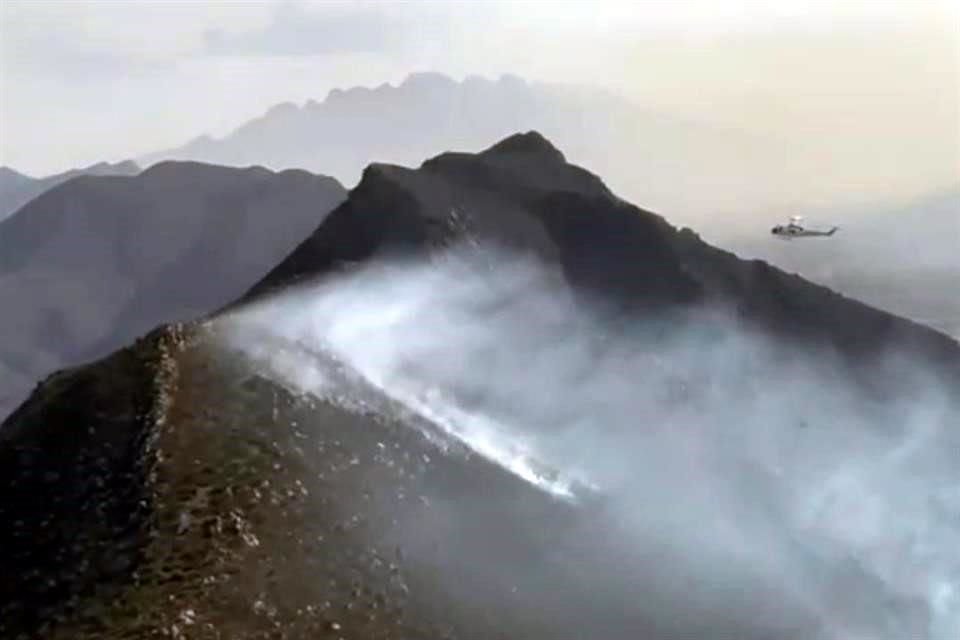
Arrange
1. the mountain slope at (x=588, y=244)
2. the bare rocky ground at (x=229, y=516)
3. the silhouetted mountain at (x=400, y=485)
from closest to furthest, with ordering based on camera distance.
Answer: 1. the bare rocky ground at (x=229, y=516)
2. the silhouetted mountain at (x=400, y=485)
3. the mountain slope at (x=588, y=244)

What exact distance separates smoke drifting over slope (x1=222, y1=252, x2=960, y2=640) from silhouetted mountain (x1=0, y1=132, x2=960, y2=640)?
1.28ft

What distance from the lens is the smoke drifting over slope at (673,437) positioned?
3979 inches

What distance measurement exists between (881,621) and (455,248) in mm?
45220

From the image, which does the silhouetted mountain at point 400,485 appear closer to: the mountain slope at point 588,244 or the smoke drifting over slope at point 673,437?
the mountain slope at point 588,244

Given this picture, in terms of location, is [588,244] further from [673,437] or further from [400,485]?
[400,485]

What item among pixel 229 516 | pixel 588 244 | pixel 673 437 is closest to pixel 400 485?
pixel 229 516

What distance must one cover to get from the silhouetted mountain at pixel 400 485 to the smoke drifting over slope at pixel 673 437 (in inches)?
15.4

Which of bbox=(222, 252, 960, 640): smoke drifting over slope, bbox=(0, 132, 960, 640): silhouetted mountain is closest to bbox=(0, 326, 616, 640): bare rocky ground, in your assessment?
bbox=(0, 132, 960, 640): silhouetted mountain

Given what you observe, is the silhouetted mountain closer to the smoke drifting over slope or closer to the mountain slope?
the mountain slope

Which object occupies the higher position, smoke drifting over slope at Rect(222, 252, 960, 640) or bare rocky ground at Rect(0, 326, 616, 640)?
bare rocky ground at Rect(0, 326, 616, 640)

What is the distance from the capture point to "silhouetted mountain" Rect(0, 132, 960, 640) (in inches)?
3041

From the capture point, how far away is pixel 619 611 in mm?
93312

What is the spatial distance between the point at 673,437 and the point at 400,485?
30148mm

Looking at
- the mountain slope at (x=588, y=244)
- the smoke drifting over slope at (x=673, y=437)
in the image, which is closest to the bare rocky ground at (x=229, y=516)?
the smoke drifting over slope at (x=673, y=437)
